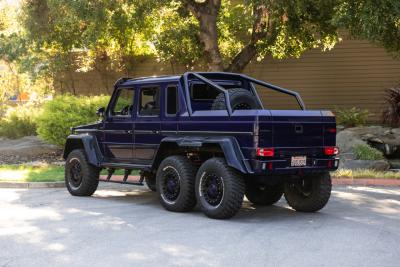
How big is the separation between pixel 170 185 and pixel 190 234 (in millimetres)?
1986

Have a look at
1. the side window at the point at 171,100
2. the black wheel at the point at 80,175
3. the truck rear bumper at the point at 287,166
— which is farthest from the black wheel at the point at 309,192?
the black wheel at the point at 80,175

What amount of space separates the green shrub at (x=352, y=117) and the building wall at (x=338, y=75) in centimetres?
92

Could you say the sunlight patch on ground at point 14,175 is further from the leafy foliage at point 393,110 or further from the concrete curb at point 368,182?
the leafy foliage at point 393,110

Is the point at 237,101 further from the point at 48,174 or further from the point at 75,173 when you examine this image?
the point at 48,174

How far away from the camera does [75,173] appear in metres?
12.5

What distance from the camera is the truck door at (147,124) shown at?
35.8 feet

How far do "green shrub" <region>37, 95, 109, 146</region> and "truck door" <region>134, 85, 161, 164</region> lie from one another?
7.95 m

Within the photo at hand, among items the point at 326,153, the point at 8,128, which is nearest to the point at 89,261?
the point at 326,153

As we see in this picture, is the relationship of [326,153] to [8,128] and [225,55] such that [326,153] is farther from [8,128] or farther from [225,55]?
[8,128]

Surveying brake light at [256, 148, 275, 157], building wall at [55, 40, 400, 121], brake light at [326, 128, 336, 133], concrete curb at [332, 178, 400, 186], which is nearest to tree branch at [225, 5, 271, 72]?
building wall at [55, 40, 400, 121]

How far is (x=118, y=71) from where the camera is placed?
80.7ft

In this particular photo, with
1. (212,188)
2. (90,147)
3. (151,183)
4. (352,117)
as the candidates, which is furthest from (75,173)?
(352,117)

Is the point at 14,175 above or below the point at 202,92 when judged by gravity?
below

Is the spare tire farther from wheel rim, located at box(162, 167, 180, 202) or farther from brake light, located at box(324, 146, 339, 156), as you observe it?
brake light, located at box(324, 146, 339, 156)
